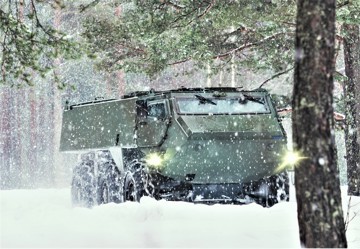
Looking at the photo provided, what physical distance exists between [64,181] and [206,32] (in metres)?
26.2

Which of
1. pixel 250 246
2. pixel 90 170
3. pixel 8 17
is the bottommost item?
pixel 250 246

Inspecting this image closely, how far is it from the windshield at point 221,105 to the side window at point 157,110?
310 millimetres

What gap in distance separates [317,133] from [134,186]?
21.7 feet

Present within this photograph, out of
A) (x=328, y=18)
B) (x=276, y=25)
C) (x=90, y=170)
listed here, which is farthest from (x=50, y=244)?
(x=276, y=25)

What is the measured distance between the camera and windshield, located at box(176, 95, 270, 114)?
42.8 ft

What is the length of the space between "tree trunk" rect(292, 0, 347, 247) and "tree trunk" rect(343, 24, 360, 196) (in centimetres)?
1021

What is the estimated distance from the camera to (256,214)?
35.9ft

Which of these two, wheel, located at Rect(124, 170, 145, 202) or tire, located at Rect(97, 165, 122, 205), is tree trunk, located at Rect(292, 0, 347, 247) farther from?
tire, located at Rect(97, 165, 122, 205)

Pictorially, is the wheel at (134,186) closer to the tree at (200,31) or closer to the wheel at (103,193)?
the wheel at (103,193)

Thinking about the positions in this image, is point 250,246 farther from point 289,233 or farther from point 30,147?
Result: point 30,147

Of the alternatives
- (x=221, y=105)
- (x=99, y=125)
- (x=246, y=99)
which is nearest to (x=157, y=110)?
(x=221, y=105)

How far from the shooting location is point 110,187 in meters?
14.5

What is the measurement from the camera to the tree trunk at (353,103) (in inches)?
665

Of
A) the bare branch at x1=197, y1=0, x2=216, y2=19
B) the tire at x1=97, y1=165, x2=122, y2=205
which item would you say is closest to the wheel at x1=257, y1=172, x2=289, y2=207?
the tire at x1=97, y1=165, x2=122, y2=205
